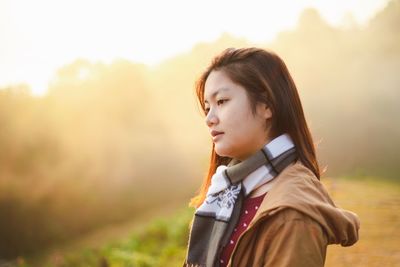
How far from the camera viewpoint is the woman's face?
60.2 inches

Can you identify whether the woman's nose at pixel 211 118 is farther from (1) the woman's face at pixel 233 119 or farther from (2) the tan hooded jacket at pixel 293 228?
(2) the tan hooded jacket at pixel 293 228

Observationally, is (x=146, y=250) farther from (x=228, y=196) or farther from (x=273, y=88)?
(x=273, y=88)

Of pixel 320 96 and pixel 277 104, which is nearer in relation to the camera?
pixel 277 104

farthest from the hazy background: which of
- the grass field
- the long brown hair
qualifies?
the long brown hair

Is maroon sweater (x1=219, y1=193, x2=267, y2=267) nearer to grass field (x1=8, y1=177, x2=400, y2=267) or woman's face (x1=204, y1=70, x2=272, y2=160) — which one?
woman's face (x1=204, y1=70, x2=272, y2=160)

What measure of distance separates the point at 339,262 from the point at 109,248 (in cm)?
276

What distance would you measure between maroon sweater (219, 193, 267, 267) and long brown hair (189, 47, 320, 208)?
23 cm

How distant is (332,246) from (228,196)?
2804 millimetres

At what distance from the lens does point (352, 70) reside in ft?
21.0

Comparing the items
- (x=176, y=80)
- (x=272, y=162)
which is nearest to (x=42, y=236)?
(x=176, y=80)

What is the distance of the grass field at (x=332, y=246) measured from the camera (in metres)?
3.74

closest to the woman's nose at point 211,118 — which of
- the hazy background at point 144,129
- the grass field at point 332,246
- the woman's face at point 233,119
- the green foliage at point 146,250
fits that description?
the woman's face at point 233,119

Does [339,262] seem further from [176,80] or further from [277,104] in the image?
[176,80]

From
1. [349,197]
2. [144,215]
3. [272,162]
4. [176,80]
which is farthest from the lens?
[176,80]
